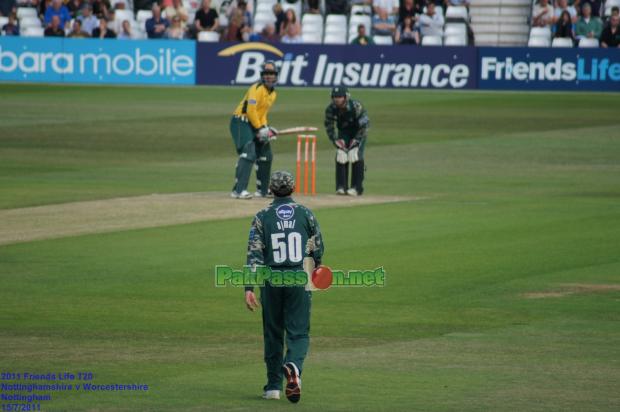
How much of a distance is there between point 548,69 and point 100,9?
48.8 feet

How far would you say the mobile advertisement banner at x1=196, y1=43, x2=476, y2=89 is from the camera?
143 feet

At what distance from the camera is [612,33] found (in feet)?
140

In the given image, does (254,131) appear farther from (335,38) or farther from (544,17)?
(544,17)

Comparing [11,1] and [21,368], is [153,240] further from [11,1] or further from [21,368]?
[11,1]

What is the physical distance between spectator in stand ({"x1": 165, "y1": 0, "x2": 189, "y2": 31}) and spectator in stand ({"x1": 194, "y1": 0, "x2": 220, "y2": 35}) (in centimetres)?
39

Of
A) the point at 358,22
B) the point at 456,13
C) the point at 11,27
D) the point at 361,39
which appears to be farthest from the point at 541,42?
the point at 11,27

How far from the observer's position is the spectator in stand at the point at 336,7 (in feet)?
155

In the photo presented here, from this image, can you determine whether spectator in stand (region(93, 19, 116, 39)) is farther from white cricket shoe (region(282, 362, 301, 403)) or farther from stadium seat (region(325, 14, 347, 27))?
white cricket shoe (region(282, 362, 301, 403))

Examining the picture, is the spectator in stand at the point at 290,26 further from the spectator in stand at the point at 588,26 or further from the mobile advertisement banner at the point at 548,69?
the spectator in stand at the point at 588,26

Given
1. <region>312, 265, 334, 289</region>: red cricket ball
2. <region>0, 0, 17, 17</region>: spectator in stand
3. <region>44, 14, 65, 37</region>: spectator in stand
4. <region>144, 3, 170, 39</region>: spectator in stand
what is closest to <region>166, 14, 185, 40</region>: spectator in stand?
<region>144, 3, 170, 39</region>: spectator in stand

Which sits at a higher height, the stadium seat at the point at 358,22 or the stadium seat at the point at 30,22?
the stadium seat at the point at 358,22

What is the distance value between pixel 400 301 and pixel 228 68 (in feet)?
Answer: 101

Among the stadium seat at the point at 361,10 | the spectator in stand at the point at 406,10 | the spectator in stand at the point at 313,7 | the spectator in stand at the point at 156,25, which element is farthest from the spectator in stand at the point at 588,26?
the spectator in stand at the point at 156,25

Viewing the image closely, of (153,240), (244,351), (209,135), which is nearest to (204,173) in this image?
(209,135)
